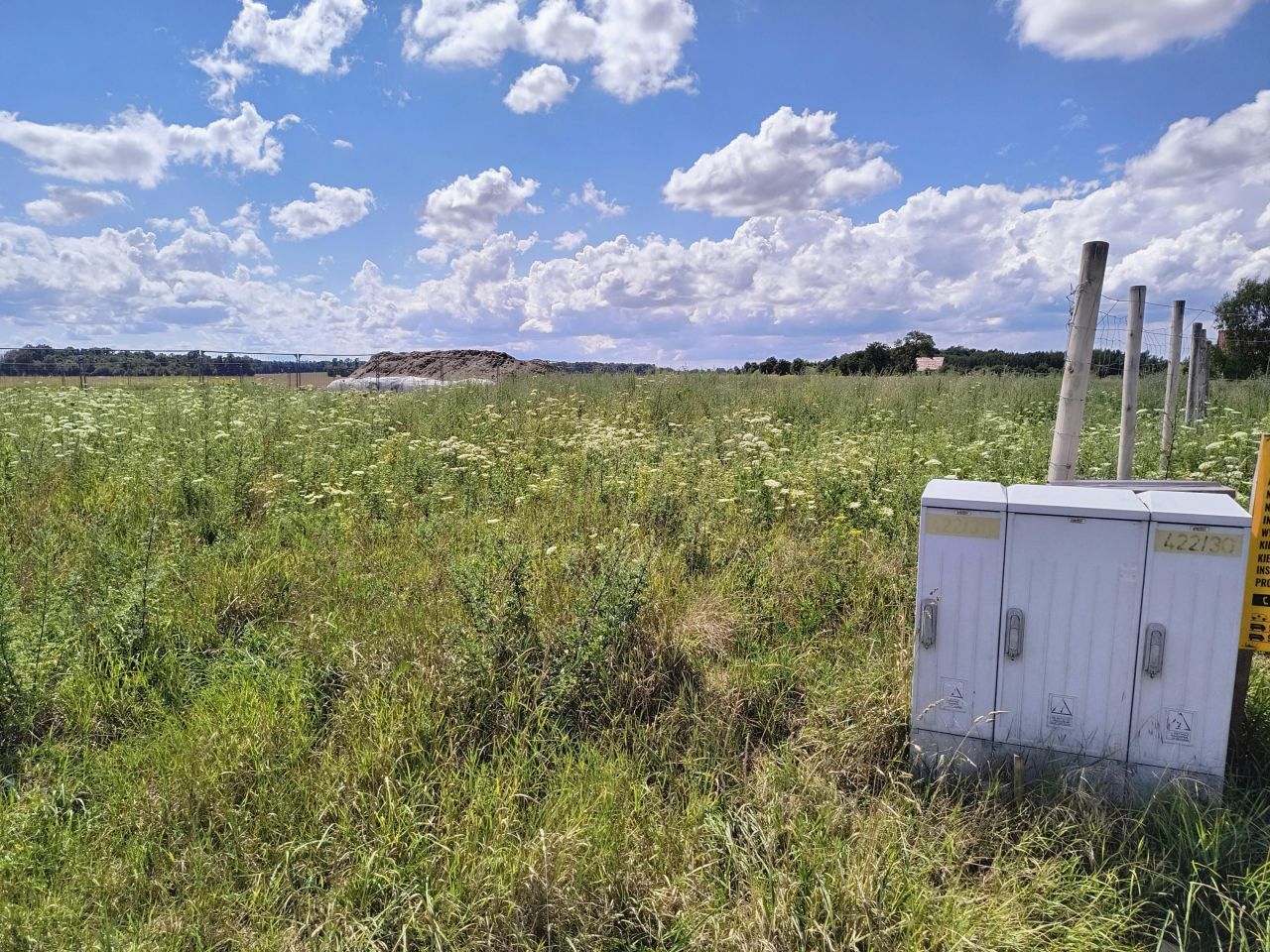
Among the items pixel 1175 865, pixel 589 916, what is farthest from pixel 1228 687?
pixel 589 916

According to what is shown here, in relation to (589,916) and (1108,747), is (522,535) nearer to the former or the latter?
(589,916)

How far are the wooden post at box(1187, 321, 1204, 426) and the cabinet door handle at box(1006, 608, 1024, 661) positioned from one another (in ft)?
32.7

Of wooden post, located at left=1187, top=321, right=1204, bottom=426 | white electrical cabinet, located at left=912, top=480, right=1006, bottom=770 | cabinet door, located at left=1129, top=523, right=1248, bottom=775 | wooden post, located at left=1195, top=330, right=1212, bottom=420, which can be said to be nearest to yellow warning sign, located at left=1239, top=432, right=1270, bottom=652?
cabinet door, located at left=1129, top=523, right=1248, bottom=775

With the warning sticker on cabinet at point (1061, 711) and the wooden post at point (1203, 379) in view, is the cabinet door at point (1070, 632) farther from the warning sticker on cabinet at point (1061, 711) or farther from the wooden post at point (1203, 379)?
the wooden post at point (1203, 379)

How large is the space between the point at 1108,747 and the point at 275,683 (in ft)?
12.6

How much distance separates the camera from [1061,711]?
9.40 ft

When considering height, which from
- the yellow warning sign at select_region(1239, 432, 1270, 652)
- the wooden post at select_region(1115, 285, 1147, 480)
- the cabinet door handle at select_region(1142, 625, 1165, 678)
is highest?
the wooden post at select_region(1115, 285, 1147, 480)

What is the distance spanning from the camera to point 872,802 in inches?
111

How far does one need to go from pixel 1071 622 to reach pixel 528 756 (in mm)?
2383

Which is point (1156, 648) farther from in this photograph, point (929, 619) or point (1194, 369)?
point (1194, 369)

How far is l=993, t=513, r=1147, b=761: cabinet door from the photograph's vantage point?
2.75 metres

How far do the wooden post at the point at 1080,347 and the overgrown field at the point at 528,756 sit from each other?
1236mm

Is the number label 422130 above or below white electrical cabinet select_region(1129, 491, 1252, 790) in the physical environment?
above

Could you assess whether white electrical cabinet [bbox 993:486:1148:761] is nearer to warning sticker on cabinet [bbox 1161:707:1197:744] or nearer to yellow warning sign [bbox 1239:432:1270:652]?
warning sticker on cabinet [bbox 1161:707:1197:744]
